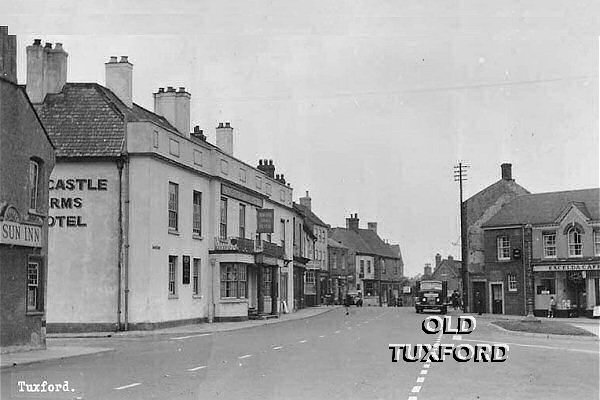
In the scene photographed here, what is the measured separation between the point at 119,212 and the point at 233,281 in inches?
357

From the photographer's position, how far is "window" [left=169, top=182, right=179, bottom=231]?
34156mm

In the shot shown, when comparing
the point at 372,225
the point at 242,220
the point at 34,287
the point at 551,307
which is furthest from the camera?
the point at 372,225

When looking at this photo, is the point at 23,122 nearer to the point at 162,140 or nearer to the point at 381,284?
the point at 162,140

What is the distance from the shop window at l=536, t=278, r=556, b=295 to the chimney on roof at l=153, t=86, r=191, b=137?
2382cm

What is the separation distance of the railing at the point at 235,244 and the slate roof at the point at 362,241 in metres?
57.8

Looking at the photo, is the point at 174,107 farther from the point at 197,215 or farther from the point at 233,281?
the point at 233,281

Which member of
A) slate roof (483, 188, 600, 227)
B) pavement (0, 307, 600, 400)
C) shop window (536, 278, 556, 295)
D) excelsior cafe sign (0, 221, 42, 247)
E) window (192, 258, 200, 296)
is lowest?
pavement (0, 307, 600, 400)

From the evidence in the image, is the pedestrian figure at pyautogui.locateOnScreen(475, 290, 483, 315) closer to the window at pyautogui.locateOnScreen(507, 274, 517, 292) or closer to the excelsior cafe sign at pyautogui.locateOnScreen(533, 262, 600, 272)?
the window at pyautogui.locateOnScreen(507, 274, 517, 292)

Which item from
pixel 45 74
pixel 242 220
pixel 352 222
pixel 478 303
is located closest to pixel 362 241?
pixel 352 222

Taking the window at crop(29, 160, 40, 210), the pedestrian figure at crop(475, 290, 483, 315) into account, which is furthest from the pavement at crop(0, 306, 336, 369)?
the pedestrian figure at crop(475, 290, 483, 315)

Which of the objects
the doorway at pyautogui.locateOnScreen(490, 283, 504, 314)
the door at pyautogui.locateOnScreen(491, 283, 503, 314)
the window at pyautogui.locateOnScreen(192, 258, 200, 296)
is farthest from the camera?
the door at pyautogui.locateOnScreen(491, 283, 503, 314)

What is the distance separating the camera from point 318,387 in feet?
44.0

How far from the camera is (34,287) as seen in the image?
21188mm

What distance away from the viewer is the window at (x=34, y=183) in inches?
824
